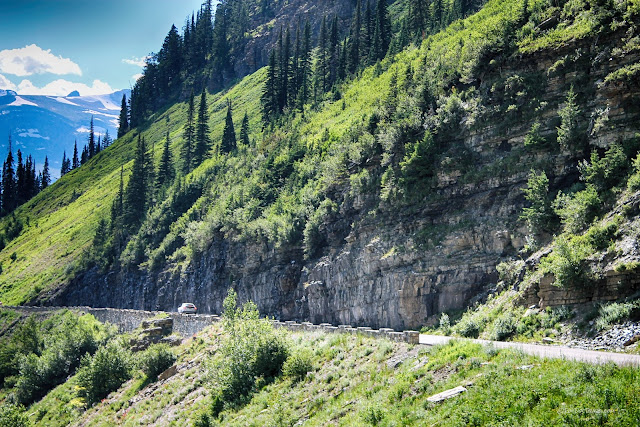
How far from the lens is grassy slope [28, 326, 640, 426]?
48.0 ft

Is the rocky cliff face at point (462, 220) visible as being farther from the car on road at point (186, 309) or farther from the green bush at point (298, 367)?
the car on road at point (186, 309)

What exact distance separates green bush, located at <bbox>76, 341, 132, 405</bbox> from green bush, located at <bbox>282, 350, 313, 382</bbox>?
73.7 feet

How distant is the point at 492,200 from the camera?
35719 mm

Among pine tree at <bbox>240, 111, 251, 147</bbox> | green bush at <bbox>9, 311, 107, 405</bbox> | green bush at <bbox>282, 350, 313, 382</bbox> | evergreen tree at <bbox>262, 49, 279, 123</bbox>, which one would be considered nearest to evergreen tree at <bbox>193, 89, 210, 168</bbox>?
pine tree at <bbox>240, 111, 251, 147</bbox>

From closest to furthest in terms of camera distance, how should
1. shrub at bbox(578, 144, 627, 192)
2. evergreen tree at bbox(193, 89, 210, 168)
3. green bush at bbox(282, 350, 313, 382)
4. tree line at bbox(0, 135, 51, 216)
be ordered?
green bush at bbox(282, 350, 313, 382) < shrub at bbox(578, 144, 627, 192) < evergreen tree at bbox(193, 89, 210, 168) < tree line at bbox(0, 135, 51, 216)

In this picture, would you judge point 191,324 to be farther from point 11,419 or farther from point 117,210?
point 117,210

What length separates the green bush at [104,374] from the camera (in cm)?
4434

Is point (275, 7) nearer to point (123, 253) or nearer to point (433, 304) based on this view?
point (123, 253)

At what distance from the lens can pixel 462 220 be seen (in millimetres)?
36469

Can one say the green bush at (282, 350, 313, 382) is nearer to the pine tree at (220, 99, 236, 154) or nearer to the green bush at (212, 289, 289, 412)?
the green bush at (212, 289, 289, 412)

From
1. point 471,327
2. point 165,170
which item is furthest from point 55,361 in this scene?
point 165,170

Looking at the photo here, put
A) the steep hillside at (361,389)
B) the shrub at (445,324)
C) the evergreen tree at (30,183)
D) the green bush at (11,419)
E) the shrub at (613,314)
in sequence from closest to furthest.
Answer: the steep hillside at (361,389), the shrub at (613,314), the shrub at (445,324), the green bush at (11,419), the evergreen tree at (30,183)

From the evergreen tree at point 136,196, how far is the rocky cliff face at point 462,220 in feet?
176

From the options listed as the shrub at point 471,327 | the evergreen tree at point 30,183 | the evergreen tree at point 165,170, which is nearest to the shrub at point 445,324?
the shrub at point 471,327
